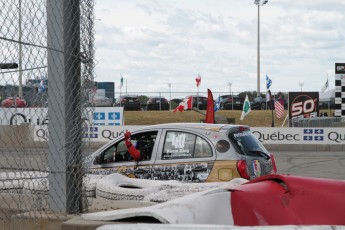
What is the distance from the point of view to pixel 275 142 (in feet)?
88.1

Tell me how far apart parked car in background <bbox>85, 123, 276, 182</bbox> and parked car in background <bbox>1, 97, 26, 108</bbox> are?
3.58 meters

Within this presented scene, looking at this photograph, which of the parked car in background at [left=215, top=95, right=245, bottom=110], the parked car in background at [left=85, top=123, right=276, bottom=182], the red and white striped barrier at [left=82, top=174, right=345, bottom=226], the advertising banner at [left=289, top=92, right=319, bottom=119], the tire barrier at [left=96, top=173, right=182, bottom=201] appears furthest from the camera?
the parked car in background at [left=215, top=95, right=245, bottom=110]

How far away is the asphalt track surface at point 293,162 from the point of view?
556cm

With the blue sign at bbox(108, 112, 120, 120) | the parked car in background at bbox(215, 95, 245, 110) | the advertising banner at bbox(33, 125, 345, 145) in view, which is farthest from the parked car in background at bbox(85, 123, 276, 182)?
the parked car in background at bbox(215, 95, 245, 110)

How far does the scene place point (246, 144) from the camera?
9.38 m

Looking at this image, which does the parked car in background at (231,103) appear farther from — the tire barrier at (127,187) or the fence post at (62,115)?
the fence post at (62,115)

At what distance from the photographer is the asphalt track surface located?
219 inches

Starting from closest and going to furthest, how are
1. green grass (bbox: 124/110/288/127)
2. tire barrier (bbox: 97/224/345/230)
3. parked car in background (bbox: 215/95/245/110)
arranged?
tire barrier (bbox: 97/224/345/230) < green grass (bbox: 124/110/288/127) < parked car in background (bbox: 215/95/245/110)

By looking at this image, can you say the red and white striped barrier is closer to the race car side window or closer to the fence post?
the fence post

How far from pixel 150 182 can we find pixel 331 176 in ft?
34.4

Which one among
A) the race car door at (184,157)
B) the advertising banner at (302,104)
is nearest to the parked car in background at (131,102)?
the advertising banner at (302,104)

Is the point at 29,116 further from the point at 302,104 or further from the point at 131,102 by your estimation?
the point at 131,102

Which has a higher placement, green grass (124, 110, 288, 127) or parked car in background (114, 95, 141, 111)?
parked car in background (114, 95, 141, 111)

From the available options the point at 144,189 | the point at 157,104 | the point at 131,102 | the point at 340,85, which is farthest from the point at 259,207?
the point at 157,104
